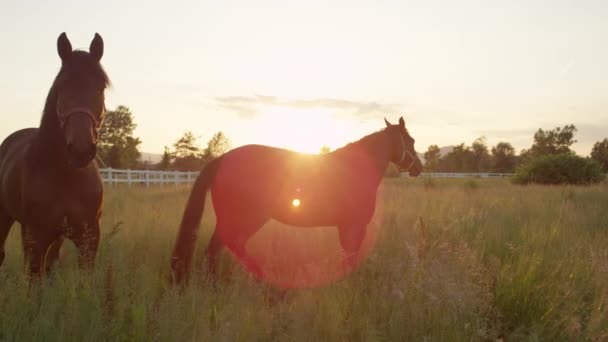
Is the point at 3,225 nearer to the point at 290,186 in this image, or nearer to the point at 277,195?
the point at 277,195

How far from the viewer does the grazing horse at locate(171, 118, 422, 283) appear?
4.93 m

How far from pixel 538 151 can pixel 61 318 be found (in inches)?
3736

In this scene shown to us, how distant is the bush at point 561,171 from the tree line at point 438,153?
111 ft

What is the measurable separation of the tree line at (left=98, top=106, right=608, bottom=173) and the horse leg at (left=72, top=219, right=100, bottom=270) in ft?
170

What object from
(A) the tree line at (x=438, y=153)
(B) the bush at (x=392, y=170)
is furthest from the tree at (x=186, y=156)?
(B) the bush at (x=392, y=170)

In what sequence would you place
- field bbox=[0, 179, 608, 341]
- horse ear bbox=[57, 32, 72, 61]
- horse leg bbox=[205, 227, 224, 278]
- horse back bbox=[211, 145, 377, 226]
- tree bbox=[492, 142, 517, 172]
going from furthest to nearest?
tree bbox=[492, 142, 517, 172] < horse back bbox=[211, 145, 377, 226] < horse leg bbox=[205, 227, 224, 278] < horse ear bbox=[57, 32, 72, 61] < field bbox=[0, 179, 608, 341]

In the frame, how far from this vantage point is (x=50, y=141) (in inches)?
143

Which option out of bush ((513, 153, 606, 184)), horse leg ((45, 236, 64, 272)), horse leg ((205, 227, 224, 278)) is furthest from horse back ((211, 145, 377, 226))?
bush ((513, 153, 606, 184))

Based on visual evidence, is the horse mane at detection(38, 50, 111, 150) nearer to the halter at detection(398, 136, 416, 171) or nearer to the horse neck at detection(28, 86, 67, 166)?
the horse neck at detection(28, 86, 67, 166)

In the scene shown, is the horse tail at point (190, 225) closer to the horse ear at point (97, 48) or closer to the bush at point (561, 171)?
the horse ear at point (97, 48)

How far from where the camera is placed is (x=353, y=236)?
5328 mm

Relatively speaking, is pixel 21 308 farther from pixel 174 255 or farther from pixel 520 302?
pixel 520 302

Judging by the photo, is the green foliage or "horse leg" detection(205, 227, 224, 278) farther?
the green foliage

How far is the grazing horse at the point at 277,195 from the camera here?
4.93 meters
